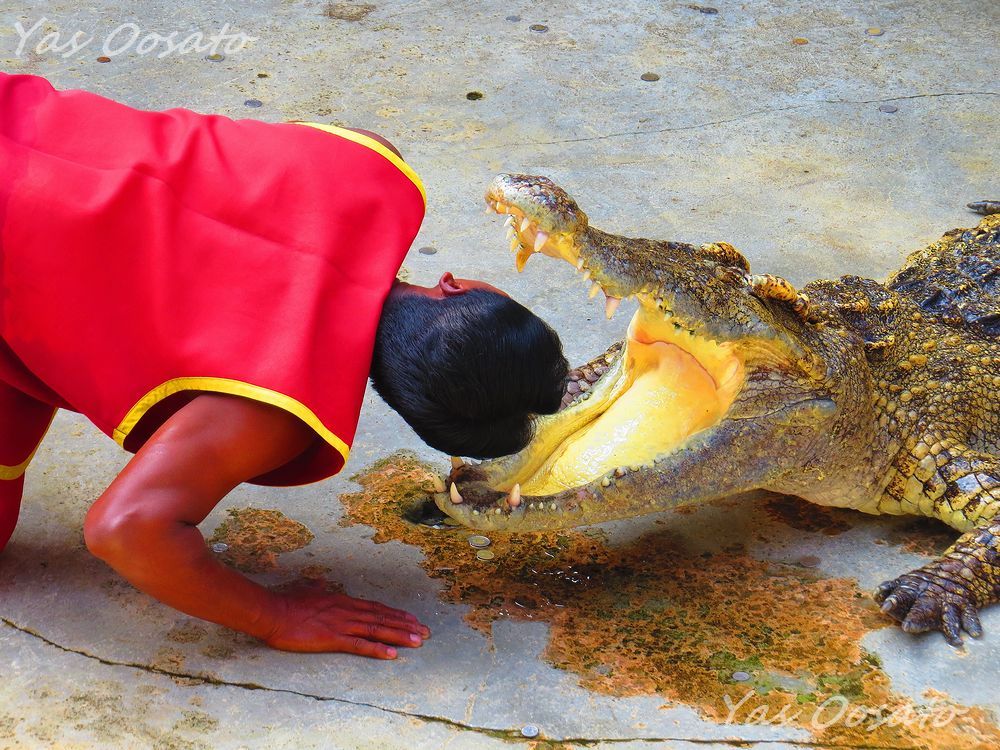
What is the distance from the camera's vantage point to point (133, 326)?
203 cm

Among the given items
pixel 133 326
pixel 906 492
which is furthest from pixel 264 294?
pixel 906 492

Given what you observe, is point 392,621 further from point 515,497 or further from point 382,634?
point 515,497

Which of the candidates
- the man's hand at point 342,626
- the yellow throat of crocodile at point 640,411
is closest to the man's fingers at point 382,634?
the man's hand at point 342,626

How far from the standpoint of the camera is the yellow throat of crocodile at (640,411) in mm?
2738

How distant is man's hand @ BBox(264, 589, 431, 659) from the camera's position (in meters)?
2.29

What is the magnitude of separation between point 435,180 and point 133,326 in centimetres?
258

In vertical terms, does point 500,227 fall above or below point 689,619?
below

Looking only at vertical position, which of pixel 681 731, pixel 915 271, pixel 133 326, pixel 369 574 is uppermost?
pixel 133 326

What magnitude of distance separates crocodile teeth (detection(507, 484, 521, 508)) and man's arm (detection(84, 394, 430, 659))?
520 millimetres

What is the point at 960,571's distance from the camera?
2.61 meters

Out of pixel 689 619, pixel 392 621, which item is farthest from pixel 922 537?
pixel 392 621

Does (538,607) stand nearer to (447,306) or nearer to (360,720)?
(360,720)

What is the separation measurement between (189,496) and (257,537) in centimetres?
85
